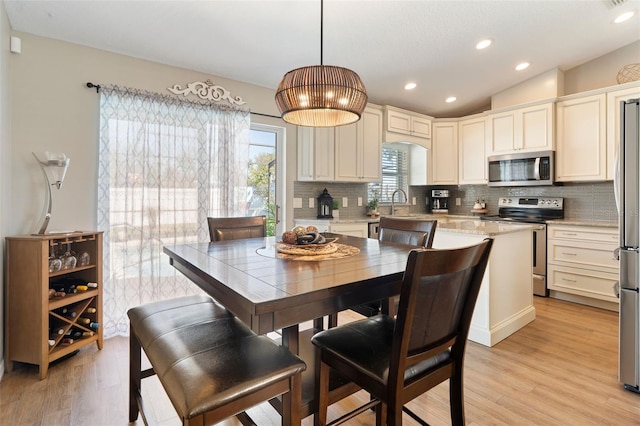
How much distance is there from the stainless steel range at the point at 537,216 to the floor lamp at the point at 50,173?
15.4 feet

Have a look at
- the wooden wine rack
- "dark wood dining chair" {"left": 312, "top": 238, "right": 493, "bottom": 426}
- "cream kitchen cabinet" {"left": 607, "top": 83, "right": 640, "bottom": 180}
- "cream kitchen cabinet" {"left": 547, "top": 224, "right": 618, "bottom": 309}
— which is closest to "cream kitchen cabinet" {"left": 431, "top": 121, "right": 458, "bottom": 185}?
"cream kitchen cabinet" {"left": 547, "top": 224, "right": 618, "bottom": 309}

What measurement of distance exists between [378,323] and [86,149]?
2.66 metres

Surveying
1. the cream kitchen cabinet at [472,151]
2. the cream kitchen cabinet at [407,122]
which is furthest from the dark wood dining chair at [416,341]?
the cream kitchen cabinet at [472,151]

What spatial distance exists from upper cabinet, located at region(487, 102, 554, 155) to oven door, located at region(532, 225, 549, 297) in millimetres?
1049

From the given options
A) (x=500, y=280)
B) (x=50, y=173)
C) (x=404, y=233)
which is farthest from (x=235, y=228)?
(x=500, y=280)

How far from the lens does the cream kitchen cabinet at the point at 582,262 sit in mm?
3379

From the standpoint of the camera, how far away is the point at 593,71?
13.0ft

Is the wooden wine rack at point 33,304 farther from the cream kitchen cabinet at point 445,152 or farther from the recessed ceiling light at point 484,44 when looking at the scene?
the cream kitchen cabinet at point 445,152

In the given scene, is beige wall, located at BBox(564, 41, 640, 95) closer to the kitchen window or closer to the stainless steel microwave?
the stainless steel microwave

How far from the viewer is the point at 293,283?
3.96ft

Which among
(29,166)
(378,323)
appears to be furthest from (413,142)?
(29,166)

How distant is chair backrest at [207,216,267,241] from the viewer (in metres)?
2.47

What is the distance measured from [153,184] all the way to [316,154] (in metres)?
1.79

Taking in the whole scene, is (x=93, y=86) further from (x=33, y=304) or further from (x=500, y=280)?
(x=500, y=280)
